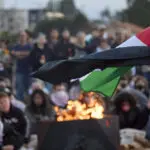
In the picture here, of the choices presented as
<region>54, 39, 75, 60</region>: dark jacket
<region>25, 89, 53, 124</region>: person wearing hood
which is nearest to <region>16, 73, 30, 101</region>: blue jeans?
<region>54, 39, 75, 60</region>: dark jacket

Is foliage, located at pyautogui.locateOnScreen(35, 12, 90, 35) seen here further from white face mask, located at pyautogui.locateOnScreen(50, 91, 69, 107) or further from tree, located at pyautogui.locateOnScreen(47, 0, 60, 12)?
white face mask, located at pyautogui.locateOnScreen(50, 91, 69, 107)

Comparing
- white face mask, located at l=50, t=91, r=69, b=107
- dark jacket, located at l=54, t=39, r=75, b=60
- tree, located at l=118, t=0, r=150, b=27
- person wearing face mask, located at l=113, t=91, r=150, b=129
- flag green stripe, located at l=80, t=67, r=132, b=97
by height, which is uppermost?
flag green stripe, located at l=80, t=67, r=132, b=97

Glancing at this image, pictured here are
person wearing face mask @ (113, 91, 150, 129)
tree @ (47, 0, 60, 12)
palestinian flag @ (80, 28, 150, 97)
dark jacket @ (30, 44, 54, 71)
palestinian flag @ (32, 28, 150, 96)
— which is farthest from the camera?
tree @ (47, 0, 60, 12)

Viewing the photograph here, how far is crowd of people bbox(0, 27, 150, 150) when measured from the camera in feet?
26.6

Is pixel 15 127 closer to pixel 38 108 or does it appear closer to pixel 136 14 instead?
pixel 38 108

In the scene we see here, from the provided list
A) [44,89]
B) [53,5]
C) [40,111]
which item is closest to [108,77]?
[40,111]

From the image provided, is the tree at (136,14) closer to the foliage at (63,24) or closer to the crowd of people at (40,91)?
the foliage at (63,24)

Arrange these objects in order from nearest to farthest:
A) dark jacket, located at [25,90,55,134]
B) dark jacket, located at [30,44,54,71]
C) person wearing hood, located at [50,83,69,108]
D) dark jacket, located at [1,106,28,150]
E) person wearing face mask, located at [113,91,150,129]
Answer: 1. dark jacket, located at [1,106,28,150]
2. dark jacket, located at [25,90,55,134]
3. person wearing face mask, located at [113,91,150,129]
4. person wearing hood, located at [50,83,69,108]
5. dark jacket, located at [30,44,54,71]

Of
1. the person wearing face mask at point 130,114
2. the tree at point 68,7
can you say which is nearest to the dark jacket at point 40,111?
the person wearing face mask at point 130,114

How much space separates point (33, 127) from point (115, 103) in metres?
1.53

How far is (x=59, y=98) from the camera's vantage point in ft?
36.0

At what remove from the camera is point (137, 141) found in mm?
8320

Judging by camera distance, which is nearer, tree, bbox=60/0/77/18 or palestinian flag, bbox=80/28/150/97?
palestinian flag, bbox=80/28/150/97

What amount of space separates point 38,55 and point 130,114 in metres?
4.09
